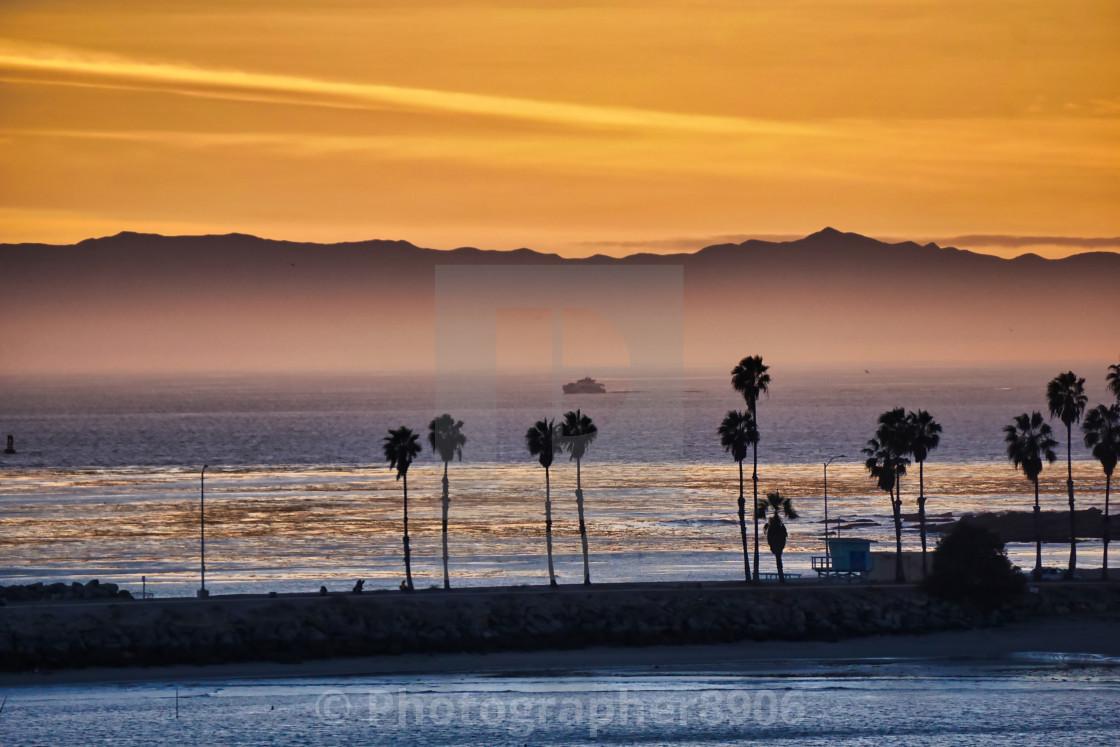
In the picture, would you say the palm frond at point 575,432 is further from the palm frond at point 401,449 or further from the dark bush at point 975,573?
the dark bush at point 975,573

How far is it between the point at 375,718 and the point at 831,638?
19660 millimetres

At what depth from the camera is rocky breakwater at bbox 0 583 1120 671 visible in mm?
50531

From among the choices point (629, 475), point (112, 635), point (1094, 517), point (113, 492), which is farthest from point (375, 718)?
point (629, 475)

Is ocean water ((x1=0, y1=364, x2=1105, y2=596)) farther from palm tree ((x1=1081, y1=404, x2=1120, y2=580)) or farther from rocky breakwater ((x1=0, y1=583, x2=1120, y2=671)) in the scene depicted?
rocky breakwater ((x1=0, y1=583, x2=1120, y2=671))

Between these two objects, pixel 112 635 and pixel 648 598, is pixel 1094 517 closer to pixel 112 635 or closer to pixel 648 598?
→ pixel 648 598

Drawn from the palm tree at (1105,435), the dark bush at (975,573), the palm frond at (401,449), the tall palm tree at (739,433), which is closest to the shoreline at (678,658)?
the dark bush at (975,573)

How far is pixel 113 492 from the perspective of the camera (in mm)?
126125

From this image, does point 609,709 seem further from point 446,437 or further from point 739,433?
point 446,437

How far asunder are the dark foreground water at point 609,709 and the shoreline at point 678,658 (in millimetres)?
739

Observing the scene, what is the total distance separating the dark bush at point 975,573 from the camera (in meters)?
56.2

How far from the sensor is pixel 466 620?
174ft

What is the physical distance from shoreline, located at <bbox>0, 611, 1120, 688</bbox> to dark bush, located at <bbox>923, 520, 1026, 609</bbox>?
5.49 feet
